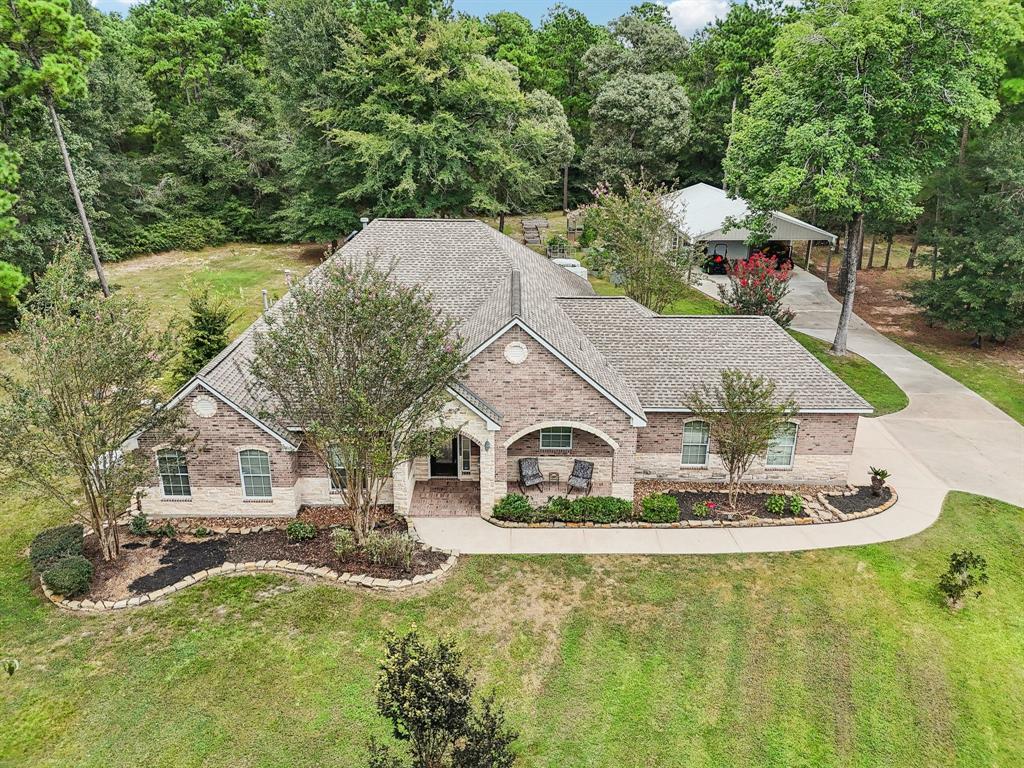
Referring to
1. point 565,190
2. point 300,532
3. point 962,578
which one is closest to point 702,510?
point 962,578

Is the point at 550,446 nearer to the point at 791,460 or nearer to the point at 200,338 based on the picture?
the point at 791,460

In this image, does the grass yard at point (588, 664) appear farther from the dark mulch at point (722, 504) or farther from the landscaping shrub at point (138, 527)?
the landscaping shrub at point (138, 527)

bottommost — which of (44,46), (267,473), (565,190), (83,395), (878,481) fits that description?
(878,481)

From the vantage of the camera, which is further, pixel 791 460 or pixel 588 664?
pixel 791 460

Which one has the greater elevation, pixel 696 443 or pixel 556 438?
pixel 556 438

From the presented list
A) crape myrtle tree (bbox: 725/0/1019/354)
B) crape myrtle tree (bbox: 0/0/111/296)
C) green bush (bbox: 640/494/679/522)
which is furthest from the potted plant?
crape myrtle tree (bbox: 0/0/111/296)

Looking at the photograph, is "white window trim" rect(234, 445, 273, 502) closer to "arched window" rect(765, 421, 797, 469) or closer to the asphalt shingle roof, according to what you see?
the asphalt shingle roof

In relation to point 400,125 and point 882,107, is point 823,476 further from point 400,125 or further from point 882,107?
point 400,125

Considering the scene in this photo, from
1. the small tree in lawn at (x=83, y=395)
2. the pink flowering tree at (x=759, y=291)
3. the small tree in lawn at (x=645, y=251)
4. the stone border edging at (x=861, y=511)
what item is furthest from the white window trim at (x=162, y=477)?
the pink flowering tree at (x=759, y=291)
